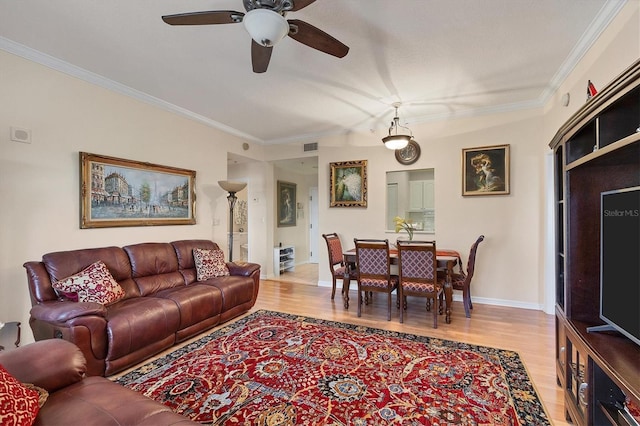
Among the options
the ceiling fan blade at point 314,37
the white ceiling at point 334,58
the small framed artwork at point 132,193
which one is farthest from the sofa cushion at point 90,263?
the ceiling fan blade at point 314,37

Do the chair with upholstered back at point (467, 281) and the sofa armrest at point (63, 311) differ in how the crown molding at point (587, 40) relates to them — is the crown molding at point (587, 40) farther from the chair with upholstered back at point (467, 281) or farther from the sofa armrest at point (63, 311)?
the sofa armrest at point (63, 311)

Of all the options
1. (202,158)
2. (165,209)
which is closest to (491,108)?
(202,158)

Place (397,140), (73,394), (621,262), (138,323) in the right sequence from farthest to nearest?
(397,140)
(138,323)
(621,262)
(73,394)

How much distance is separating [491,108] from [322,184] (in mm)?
2915

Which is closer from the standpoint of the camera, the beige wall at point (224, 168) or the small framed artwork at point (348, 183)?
the beige wall at point (224, 168)

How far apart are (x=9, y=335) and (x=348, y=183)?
445 centimetres

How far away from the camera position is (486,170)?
4.30 m

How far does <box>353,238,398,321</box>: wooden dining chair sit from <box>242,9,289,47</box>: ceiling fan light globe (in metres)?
2.42

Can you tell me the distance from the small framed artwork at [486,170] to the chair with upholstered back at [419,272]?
1.60 metres

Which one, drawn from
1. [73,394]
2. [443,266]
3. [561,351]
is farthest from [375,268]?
[73,394]

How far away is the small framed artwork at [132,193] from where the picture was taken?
3.18m

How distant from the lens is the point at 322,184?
552 cm

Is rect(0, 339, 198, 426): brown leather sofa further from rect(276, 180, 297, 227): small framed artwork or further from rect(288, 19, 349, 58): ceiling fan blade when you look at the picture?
rect(276, 180, 297, 227): small framed artwork

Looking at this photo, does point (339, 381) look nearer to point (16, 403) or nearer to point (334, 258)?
point (16, 403)
